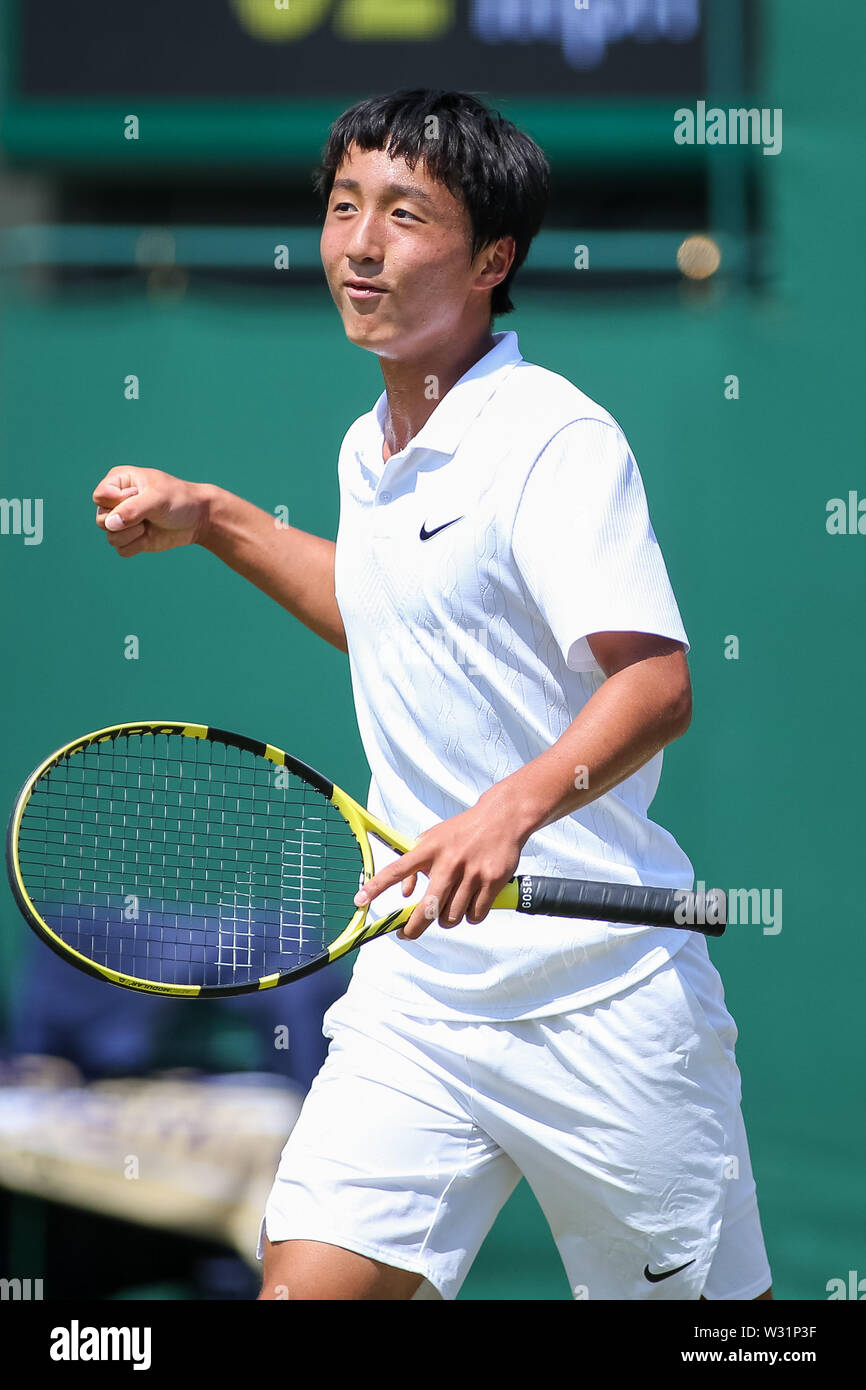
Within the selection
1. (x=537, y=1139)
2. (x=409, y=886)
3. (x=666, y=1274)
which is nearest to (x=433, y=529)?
(x=409, y=886)

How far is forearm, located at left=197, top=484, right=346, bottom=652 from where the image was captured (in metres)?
2.22

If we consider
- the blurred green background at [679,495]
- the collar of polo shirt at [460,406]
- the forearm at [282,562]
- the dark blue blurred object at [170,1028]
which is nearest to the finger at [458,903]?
the collar of polo shirt at [460,406]

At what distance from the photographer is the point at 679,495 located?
10.7 ft

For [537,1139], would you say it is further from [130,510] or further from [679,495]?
[679,495]

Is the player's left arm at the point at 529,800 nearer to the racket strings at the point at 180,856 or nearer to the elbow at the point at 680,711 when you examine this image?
the elbow at the point at 680,711

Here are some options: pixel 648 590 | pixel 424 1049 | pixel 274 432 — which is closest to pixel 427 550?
pixel 648 590

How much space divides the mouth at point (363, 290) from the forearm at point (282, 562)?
37 cm

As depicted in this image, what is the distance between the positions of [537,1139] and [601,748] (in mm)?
476

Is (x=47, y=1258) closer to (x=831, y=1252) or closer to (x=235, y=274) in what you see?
(x=831, y=1252)

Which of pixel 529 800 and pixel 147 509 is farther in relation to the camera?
pixel 147 509

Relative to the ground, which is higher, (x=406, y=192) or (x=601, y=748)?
(x=406, y=192)

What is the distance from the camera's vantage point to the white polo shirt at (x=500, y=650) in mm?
1808
